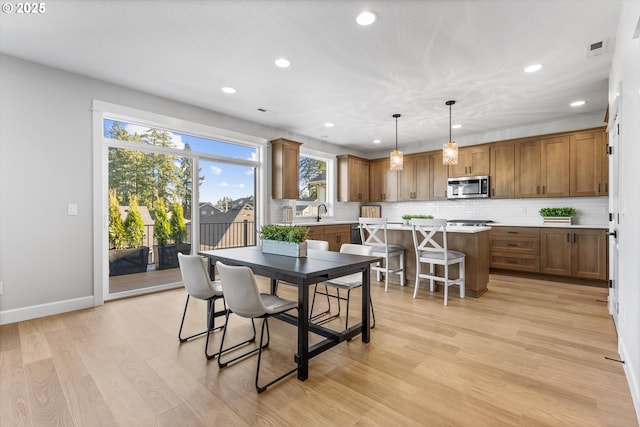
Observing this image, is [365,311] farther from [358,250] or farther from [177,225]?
[177,225]

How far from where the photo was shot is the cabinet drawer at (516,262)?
495 centimetres

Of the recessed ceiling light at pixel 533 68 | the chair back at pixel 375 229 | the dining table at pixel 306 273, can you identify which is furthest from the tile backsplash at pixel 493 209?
the dining table at pixel 306 273

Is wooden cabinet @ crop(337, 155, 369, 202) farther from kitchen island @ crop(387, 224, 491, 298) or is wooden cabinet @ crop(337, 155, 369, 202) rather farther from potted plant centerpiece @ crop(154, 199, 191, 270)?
potted plant centerpiece @ crop(154, 199, 191, 270)

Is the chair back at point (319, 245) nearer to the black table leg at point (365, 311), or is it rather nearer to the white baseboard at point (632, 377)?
the black table leg at point (365, 311)

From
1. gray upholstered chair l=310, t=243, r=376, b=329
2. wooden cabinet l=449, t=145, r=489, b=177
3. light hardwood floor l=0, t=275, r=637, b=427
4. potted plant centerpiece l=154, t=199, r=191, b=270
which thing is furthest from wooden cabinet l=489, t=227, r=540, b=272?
potted plant centerpiece l=154, t=199, r=191, b=270

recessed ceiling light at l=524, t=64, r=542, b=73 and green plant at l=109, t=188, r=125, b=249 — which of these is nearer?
recessed ceiling light at l=524, t=64, r=542, b=73

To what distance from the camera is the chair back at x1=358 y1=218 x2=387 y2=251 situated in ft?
14.0

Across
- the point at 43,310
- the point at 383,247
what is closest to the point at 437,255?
the point at 383,247

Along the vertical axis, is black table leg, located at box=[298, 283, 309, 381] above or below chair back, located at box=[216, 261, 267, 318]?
below

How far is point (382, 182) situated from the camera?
7363 millimetres

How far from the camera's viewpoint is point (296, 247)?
2.64 m

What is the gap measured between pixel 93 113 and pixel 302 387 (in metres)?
3.81

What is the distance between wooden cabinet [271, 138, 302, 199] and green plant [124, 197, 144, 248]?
2195mm

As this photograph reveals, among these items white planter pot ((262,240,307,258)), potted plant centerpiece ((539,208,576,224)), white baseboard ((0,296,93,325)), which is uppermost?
potted plant centerpiece ((539,208,576,224))
